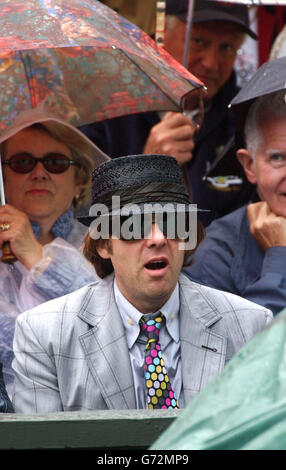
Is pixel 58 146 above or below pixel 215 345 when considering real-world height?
above

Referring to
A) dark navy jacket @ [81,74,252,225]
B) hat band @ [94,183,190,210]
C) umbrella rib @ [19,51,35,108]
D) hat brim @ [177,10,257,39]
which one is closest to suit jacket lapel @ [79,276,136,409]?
hat band @ [94,183,190,210]

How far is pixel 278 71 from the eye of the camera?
4238 millimetres

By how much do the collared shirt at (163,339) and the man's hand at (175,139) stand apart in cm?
135

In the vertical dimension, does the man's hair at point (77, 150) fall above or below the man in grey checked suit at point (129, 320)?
above

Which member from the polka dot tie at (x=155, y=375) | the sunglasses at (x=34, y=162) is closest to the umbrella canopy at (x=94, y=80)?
the sunglasses at (x=34, y=162)

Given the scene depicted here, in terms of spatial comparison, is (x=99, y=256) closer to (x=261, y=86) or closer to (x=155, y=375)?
(x=155, y=375)

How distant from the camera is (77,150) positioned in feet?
14.3

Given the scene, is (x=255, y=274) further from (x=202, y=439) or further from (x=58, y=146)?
(x=202, y=439)

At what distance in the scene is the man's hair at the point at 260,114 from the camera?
168 inches

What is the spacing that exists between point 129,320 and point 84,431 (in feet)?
3.29

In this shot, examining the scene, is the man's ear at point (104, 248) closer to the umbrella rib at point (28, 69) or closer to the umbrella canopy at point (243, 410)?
the umbrella rib at point (28, 69)
